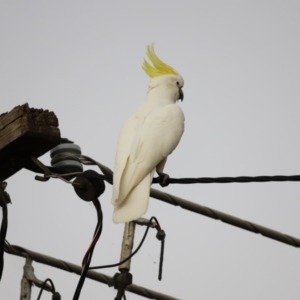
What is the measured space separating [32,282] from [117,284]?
599 mm

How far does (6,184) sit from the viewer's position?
2.79m

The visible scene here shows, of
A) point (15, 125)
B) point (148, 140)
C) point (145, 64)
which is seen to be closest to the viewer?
point (15, 125)

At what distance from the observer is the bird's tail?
3.74m

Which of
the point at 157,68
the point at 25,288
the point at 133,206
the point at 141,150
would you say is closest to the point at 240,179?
the point at 133,206

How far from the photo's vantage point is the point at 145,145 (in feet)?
14.1

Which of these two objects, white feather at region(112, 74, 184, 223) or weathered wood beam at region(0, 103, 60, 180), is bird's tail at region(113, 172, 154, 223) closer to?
white feather at region(112, 74, 184, 223)

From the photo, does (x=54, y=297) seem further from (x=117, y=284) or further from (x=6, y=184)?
(x=6, y=184)

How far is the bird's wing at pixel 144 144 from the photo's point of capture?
13.1ft

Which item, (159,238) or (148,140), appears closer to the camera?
(159,238)

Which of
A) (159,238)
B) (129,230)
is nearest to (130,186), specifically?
(129,230)

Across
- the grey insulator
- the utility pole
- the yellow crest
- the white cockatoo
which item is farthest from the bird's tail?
the yellow crest

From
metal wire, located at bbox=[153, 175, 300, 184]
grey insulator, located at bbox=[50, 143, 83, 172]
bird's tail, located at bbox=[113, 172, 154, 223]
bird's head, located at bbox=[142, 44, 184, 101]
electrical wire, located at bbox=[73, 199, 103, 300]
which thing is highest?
bird's head, located at bbox=[142, 44, 184, 101]

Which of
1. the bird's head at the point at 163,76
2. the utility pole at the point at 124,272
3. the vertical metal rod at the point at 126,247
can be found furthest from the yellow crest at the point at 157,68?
the utility pole at the point at 124,272

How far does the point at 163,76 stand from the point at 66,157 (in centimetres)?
222
